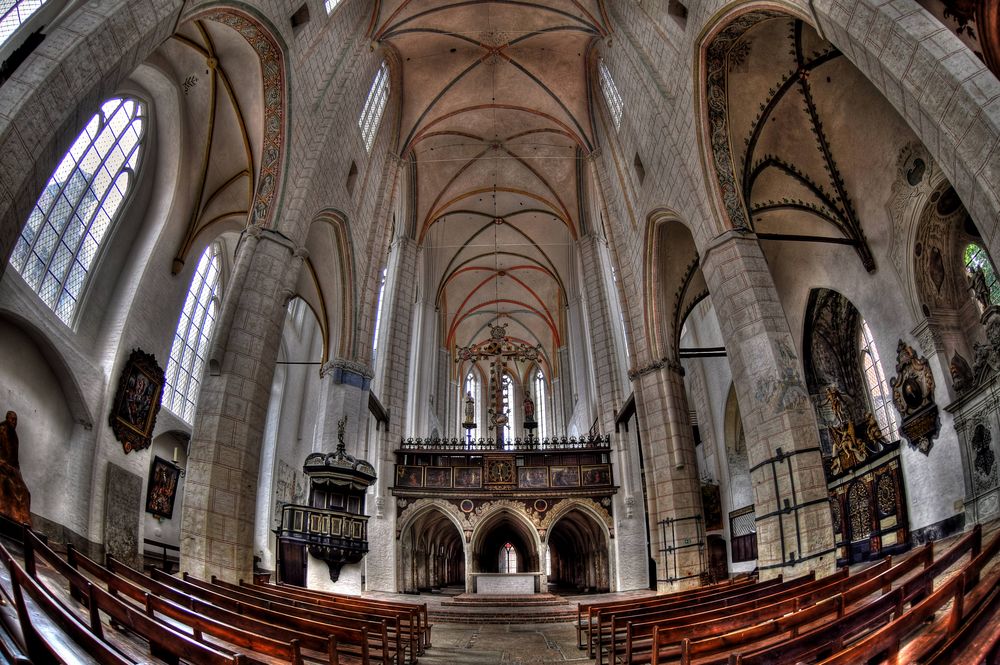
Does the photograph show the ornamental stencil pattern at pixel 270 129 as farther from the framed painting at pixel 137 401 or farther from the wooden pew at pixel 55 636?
the wooden pew at pixel 55 636

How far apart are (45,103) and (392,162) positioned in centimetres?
1366

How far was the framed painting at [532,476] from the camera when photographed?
66.9 ft

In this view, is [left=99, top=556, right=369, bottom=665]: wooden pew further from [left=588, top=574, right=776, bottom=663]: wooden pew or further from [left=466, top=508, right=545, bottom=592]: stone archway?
[left=466, top=508, right=545, bottom=592]: stone archway

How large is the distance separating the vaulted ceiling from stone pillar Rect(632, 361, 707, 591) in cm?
858

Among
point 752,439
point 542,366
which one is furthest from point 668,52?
point 542,366

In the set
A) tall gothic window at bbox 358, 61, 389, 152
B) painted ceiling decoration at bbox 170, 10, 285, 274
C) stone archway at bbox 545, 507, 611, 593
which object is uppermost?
tall gothic window at bbox 358, 61, 389, 152

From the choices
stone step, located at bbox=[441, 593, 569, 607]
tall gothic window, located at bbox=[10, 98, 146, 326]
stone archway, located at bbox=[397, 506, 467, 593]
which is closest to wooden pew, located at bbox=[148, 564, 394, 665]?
tall gothic window, located at bbox=[10, 98, 146, 326]

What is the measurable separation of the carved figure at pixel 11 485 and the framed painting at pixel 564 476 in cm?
1451

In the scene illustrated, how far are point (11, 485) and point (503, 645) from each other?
7.51 metres

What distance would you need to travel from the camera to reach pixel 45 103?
6.01m

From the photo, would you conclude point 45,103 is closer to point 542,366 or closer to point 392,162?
point 392,162

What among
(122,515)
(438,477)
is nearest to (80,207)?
(122,515)

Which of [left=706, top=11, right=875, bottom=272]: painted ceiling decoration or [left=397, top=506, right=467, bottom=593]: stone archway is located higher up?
[left=706, top=11, right=875, bottom=272]: painted ceiling decoration

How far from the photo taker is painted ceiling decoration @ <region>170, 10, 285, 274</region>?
11617mm
